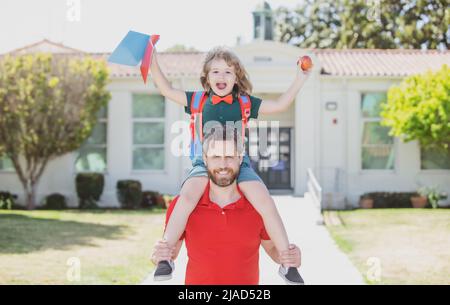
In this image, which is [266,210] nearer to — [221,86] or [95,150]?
[221,86]

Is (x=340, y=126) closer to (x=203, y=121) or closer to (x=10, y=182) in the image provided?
(x=10, y=182)

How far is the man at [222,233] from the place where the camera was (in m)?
2.27

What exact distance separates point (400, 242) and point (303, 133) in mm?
5533

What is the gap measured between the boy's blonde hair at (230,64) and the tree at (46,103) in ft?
37.5

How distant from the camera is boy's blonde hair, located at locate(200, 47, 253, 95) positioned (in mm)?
2604

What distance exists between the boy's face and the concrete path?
2.95 m

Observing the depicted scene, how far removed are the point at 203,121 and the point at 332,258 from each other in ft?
18.3

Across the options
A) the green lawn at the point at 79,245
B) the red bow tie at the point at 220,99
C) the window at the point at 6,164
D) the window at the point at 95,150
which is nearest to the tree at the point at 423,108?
the green lawn at the point at 79,245

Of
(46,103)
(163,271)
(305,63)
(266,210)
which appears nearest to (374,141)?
(46,103)

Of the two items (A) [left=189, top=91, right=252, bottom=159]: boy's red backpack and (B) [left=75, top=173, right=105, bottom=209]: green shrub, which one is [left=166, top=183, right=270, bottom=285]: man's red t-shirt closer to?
(A) [left=189, top=91, right=252, bottom=159]: boy's red backpack

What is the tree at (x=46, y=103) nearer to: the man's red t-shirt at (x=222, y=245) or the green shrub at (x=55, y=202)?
the green shrub at (x=55, y=202)

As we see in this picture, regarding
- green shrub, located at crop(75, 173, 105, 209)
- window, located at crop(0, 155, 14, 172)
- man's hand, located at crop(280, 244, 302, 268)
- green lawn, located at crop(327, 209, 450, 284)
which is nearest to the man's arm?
man's hand, located at crop(280, 244, 302, 268)

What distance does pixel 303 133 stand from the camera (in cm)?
1418
